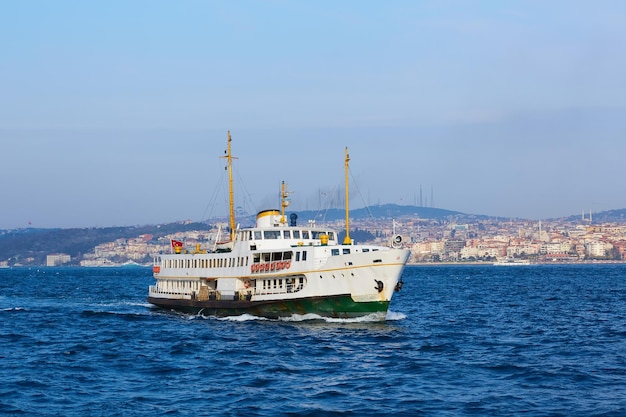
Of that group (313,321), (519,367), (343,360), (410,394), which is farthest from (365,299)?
(410,394)

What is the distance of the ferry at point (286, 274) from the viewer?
4762cm

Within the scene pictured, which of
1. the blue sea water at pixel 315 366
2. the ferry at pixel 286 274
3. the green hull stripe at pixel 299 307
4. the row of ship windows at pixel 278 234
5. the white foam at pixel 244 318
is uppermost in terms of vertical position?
the row of ship windows at pixel 278 234

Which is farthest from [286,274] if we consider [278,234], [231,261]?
[231,261]

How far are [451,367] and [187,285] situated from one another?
97.4ft

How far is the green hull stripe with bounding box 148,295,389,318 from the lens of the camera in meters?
48.3

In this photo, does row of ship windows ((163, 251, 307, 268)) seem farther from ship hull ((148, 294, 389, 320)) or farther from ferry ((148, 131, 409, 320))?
ship hull ((148, 294, 389, 320))

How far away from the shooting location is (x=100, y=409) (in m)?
27.7

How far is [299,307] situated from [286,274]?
6.79ft

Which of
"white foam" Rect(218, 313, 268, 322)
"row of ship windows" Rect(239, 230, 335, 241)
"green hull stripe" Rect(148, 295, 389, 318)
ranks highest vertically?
"row of ship windows" Rect(239, 230, 335, 241)

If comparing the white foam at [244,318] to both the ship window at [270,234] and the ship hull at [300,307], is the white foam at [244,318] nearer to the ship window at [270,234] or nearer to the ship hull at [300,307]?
the ship hull at [300,307]

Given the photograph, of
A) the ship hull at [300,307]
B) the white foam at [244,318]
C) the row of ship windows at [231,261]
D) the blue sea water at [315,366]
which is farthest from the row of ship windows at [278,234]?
A: the blue sea water at [315,366]

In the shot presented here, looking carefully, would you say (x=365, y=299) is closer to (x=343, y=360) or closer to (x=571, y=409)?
(x=343, y=360)

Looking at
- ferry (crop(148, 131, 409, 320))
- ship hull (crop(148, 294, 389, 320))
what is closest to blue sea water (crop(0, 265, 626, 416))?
ship hull (crop(148, 294, 389, 320))

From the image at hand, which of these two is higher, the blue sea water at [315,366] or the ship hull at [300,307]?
the ship hull at [300,307]
